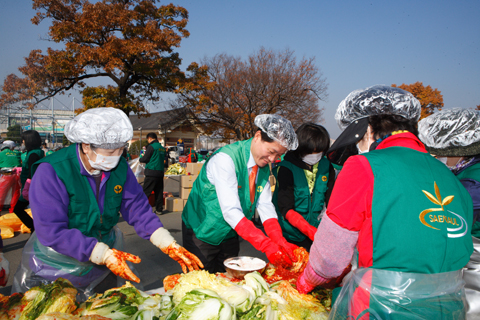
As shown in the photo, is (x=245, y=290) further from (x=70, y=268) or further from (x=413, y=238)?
(x=70, y=268)

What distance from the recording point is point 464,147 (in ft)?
6.24

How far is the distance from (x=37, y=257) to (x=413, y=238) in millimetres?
2164

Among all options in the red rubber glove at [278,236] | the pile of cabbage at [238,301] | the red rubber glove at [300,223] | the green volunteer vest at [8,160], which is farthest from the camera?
the green volunteer vest at [8,160]

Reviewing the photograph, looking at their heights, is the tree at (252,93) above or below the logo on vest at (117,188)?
above

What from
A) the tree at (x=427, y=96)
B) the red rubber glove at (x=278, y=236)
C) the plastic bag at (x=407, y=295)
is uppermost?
the tree at (x=427, y=96)

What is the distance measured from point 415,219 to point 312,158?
1.78 metres

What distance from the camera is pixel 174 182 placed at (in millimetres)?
13289

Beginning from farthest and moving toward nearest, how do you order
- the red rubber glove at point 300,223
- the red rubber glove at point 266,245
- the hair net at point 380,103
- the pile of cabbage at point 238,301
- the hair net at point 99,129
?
the red rubber glove at point 300,223 → the red rubber glove at point 266,245 → the hair net at point 99,129 → the hair net at point 380,103 → the pile of cabbage at point 238,301

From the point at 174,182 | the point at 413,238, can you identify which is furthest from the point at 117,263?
the point at 174,182

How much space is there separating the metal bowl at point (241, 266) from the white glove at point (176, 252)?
0.80ft

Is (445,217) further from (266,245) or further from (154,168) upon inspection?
(154,168)

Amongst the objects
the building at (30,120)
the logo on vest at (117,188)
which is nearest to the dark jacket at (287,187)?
the logo on vest at (117,188)

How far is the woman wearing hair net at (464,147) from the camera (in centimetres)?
161

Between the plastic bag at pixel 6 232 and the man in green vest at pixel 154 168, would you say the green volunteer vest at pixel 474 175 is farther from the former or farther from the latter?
the plastic bag at pixel 6 232
